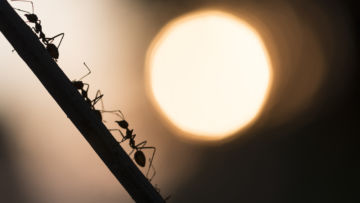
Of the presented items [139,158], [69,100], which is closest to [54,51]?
[139,158]

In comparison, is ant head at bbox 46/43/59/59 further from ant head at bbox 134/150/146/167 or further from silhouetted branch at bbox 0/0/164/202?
silhouetted branch at bbox 0/0/164/202

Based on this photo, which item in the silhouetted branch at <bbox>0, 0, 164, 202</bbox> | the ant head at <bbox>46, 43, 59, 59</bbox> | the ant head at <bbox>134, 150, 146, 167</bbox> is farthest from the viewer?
the ant head at <bbox>134, 150, 146, 167</bbox>

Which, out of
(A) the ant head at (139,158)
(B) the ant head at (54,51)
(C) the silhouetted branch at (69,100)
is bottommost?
(A) the ant head at (139,158)

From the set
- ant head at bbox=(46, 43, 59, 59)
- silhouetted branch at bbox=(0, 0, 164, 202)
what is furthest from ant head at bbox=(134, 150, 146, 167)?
silhouetted branch at bbox=(0, 0, 164, 202)

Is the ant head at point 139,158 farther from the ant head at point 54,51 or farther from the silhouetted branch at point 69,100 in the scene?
the silhouetted branch at point 69,100

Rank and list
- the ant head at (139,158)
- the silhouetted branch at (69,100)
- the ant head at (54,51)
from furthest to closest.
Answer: the ant head at (139,158) < the ant head at (54,51) < the silhouetted branch at (69,100)

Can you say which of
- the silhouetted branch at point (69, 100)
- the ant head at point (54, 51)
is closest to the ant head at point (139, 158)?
the ant head at point (54, 51)

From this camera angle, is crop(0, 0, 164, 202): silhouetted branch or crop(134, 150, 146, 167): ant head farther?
crop(134, 150, 146, 167): ant head

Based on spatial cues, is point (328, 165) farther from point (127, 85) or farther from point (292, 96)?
point (292, 96)
